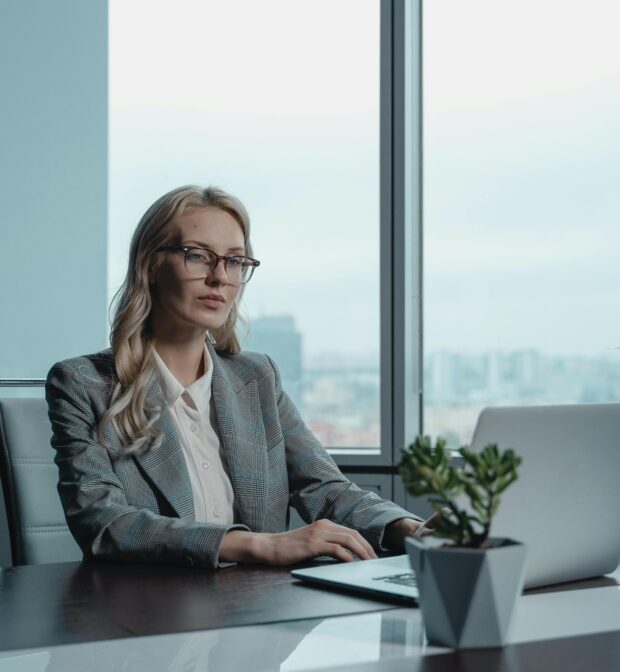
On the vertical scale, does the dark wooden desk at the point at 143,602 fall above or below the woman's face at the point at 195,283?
below

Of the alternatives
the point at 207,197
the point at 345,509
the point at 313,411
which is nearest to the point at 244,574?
the point at 345,509

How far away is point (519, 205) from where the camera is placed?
10.7ft

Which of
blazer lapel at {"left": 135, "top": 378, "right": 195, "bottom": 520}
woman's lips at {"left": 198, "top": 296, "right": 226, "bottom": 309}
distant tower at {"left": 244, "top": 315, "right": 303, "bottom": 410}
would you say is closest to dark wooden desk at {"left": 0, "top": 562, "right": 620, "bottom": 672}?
blazer lapel at {"left": 135, "top": 378, "right": 195, "bottom": 520}

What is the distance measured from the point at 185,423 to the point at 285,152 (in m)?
1.57

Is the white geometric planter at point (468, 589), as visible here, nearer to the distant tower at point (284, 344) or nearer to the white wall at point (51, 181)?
the distant tower at point (284, 344)

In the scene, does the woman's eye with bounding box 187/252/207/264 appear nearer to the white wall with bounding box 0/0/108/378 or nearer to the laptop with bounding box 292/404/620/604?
the laptop with bounding box 292/404/620/604

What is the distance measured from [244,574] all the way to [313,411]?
187cm

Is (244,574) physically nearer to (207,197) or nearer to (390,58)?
(207,197)

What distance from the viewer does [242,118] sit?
11.3 ft

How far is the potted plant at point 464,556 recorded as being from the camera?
989 mm

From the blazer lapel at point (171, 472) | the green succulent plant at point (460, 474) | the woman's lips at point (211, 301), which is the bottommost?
the blazer lapel at point (171, 472)

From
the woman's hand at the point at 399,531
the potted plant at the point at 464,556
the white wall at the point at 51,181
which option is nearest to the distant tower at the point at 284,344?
the white wall at the point at 51,181

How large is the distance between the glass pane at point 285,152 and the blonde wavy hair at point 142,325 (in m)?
0.97

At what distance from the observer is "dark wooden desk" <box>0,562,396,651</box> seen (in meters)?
1.14
